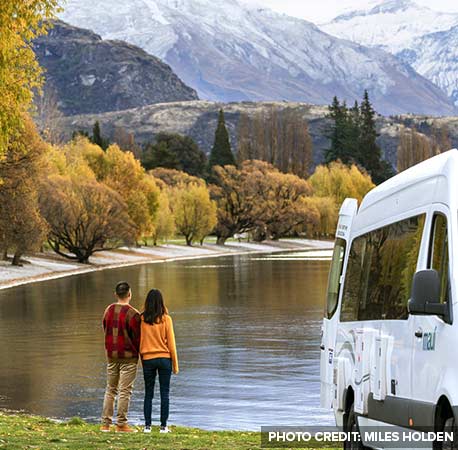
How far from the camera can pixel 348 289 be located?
12039mm

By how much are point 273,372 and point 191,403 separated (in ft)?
14.1

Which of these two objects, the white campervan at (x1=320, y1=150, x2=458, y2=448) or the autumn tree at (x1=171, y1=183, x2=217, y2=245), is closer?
the white campervan at (x1=320, y1=150, x2=458, y2=448)

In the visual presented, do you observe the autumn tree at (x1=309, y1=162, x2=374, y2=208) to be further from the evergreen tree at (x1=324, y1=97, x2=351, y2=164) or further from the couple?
the couple

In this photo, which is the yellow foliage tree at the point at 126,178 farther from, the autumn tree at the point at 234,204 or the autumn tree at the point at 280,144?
the autumn tree at the point at 280,144

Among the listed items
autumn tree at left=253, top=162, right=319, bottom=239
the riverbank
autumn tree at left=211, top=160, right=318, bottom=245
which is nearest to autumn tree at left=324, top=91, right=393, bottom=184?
the riverbank

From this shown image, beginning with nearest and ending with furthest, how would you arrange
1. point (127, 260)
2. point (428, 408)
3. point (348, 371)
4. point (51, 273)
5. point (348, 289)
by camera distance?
point (428, 408) < point (348, 371) < point (348, 289) < point (51, 273) < point (127, 260)

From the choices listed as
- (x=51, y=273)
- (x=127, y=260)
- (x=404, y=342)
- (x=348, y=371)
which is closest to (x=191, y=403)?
(x=348, y=371)

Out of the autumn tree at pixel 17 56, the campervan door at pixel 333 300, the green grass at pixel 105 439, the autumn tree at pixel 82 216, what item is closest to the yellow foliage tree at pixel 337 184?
the autumn tree at pixel 82 216

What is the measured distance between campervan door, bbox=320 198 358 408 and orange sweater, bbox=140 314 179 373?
1.71 metres

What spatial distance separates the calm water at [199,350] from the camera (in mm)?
19359

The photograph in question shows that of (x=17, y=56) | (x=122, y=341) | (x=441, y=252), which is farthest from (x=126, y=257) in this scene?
(x=441, y=252)

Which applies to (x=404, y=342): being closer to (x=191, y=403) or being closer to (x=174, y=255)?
(x=191, y=403)

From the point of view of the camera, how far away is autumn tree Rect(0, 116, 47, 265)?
60.9m

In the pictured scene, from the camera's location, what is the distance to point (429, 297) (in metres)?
7.63
